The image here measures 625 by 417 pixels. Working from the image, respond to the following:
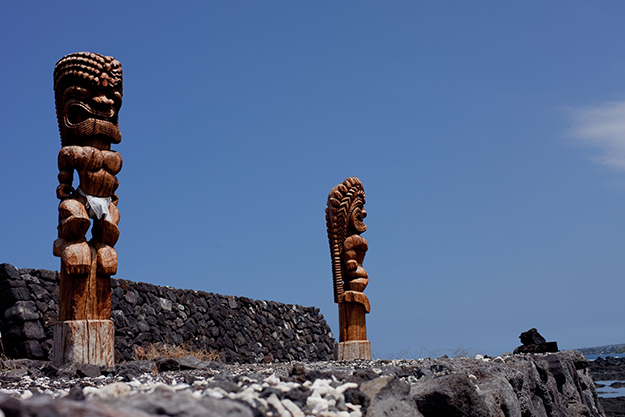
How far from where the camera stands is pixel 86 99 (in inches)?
267

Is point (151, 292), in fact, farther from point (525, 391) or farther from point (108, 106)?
point (525, 391)

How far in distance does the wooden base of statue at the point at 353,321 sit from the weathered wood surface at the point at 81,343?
13.6ft

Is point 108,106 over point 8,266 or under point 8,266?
over

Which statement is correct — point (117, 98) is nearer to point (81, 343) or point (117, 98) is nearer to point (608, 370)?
point (81, 343)

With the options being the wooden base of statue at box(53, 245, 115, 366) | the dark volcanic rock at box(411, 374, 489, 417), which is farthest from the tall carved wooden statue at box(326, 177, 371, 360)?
the dark volcanic rock at box(411, 374, 489, 417)

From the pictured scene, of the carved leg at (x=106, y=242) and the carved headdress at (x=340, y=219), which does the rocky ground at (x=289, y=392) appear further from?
the carved headdress at (x=340, y=219)

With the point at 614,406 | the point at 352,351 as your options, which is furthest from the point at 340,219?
→ the point at 614,406

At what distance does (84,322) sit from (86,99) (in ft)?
8.49

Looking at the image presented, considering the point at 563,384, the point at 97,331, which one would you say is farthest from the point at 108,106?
the point at 563,384

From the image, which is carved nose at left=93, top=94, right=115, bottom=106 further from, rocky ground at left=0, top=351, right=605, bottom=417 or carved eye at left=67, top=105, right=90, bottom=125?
rocky ground at left=0, top=351, right=605, bottom=417

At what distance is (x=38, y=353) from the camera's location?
32.8 ft

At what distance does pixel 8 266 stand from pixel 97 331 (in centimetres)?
527

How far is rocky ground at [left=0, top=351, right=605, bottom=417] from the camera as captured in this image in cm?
193

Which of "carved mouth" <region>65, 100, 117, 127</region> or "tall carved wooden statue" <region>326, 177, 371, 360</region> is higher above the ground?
"carved mouth" <region>65, 100, 117, 127</region>
